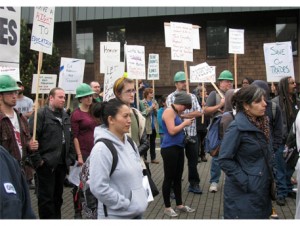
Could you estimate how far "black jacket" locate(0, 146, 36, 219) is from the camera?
2.31m

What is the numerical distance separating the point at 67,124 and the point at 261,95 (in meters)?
2.91

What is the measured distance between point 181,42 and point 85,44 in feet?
45.9

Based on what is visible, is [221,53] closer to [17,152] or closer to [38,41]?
[38,41]

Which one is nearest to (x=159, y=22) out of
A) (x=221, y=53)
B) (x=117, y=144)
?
(x=221, y=53)

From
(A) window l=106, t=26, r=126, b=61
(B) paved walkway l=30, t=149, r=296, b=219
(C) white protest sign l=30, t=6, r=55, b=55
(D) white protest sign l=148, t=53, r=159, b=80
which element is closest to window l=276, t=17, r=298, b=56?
(A) window l=106, t=26, r=126, b=61

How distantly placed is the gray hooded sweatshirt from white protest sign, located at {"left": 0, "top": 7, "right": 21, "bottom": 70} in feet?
5.26

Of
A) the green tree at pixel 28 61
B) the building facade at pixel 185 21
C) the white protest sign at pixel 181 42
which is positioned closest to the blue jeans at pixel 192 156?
the white protest sign at pixel 181 42

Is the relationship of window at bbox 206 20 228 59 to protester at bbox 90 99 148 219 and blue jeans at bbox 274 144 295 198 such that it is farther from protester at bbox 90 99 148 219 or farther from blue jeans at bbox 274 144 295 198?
protester at bbox 90 99 148 219

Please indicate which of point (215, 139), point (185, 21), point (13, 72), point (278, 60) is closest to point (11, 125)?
point (13, 72)

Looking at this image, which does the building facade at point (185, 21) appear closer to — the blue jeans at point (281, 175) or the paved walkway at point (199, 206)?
the paved walkway at point (199, 206)

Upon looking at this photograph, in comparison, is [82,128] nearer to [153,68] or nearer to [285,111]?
[285,111]

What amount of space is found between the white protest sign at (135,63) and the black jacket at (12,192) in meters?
5.47

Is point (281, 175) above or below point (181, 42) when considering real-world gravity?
below

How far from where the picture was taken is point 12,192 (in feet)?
7.76
